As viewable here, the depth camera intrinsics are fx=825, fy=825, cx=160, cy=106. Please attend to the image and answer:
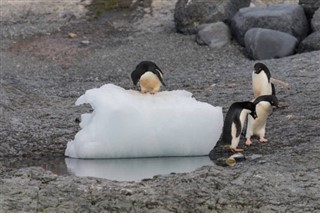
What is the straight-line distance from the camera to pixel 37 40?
566 inches

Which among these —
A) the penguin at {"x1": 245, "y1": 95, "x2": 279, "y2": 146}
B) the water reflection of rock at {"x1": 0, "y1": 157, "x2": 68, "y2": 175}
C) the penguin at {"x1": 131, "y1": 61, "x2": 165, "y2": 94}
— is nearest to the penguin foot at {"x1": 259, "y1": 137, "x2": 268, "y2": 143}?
the penguin at {"x1": 245, "y1": 95, "x2": 279, "y2": 146}

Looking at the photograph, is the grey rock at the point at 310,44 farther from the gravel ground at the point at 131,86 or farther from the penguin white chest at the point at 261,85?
the penguin white chest at the point at 261,85

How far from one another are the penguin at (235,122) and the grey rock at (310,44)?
5401 mm

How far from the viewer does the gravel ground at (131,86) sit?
537 centimetres

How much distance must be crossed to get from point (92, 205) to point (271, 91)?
12.2ft

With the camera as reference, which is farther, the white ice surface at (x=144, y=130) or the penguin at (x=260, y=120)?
the penguin at (x=260, y=120)

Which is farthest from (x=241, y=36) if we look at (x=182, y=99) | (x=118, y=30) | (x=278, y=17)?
(x=182, y=99)

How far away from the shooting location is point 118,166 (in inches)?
266

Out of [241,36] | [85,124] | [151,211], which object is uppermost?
[241,36]

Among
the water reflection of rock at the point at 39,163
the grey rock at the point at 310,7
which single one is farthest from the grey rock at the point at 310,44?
the water reflection of rock at the point at 39,163

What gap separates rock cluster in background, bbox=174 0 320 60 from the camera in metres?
12.6

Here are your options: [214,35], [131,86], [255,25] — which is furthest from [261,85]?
[214,35]

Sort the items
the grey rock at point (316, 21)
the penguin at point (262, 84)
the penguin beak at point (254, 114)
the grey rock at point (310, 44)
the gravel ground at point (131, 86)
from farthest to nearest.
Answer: the grey rock at point (316, 21) → the grey rock at point (310, 44) → the penguin at point (262, 84) → the penguin beak at point (254, 114) → the gravel ground at point (131, 86)

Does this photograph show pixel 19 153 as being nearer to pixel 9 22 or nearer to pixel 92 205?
pixel 92 205
